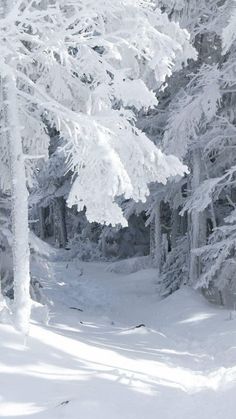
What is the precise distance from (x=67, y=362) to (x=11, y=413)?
1.87 m

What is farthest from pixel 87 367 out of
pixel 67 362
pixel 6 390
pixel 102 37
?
pixel 102 37

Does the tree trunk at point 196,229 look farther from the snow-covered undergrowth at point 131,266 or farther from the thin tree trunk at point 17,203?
the snow-covered undergrowth at point 131,266

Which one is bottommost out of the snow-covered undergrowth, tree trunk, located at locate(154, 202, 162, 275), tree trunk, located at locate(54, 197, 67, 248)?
the snow-covered undergrowth

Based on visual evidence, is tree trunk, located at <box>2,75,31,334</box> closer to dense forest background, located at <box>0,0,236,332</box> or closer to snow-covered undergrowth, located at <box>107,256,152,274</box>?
dense forest background, located at <box>0,0,236,332</box>

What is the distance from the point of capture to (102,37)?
8070 mm

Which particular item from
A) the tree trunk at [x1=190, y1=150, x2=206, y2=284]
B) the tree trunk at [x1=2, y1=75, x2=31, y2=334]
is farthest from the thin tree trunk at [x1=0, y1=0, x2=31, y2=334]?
the tree trunk at [x1=190, y1=150, x2=206, y2=284]

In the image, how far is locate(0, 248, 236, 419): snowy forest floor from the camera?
618 cm

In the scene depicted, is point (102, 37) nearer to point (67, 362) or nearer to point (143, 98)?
point (143, 98)

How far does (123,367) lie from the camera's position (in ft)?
27.4

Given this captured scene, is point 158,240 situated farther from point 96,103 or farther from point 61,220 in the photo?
point 96,103

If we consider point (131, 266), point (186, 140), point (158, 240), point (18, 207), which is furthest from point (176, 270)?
point (18, 207)

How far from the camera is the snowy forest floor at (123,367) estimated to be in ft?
20.3

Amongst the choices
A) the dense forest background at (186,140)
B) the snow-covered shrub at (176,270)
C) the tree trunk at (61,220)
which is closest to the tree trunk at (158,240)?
the dense forest background at (186,140)

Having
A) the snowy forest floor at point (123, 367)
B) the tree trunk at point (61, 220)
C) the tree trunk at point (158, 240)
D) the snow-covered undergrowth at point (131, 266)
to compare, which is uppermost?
the tree trunk at point (61, 220)
